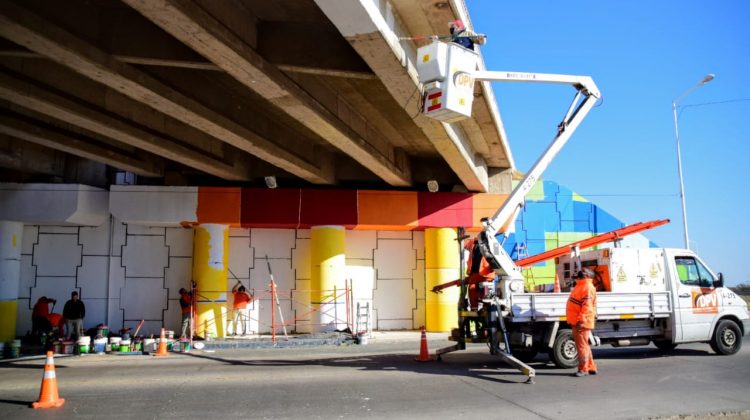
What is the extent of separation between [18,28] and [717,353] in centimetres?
1435

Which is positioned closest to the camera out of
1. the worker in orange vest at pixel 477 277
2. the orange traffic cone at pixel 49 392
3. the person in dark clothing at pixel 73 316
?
the orange traffic cone at pixel 49 392

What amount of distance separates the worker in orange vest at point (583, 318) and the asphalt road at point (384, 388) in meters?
0.29

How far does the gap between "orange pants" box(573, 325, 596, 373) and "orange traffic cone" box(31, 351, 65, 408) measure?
8423 mm

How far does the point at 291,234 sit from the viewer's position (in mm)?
19812

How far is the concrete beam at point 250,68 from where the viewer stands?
785cm

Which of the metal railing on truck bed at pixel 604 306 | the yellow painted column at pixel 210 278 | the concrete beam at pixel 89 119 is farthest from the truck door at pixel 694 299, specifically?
the yellow painted column at pixel 210 278

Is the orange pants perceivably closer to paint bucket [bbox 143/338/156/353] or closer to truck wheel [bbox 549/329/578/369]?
truck wheel [bbox 549/329/578/369]

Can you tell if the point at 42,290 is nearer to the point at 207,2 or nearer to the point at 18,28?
the point at 18,28

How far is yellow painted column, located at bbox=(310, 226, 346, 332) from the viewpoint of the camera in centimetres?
1839

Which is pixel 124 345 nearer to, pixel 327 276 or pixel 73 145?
pixel 73 145

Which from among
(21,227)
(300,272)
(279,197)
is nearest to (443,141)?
(279,197)

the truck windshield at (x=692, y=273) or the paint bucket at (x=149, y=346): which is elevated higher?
the truck windshield at (x=692, y=273)

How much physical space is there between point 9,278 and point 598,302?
52.1 feet

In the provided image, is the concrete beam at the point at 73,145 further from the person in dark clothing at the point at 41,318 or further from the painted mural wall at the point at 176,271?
the person in dark clothing at the point at 41,318
